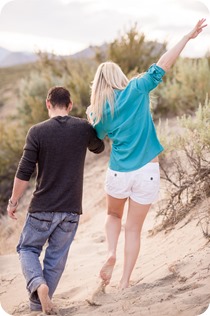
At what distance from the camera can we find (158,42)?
46.4 feet

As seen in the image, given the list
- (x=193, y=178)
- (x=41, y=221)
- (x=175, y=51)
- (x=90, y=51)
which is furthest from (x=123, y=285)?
(x=90, y=51)

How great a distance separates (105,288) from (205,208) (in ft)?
5.28

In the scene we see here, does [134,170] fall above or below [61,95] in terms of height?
below

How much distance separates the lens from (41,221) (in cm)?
527

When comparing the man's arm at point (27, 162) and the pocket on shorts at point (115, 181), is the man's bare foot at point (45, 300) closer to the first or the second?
the man's arm at point (27, 162)

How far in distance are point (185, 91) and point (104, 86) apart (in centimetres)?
667

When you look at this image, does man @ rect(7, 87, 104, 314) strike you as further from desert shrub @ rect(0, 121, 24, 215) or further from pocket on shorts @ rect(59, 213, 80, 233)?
desert shrub @ rect(0, 121, 24, 215)

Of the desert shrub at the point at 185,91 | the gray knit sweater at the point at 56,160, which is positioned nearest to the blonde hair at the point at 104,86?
the gray knit sweater at the point at 56,160

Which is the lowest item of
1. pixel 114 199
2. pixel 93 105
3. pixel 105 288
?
pixel 105 288

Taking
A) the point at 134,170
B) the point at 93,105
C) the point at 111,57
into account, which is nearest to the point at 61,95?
the point at 93,105

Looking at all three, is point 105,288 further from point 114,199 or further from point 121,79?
point 121,79

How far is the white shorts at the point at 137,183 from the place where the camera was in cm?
517

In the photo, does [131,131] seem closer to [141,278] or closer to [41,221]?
[41,221]

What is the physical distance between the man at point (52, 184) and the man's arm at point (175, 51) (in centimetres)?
73
